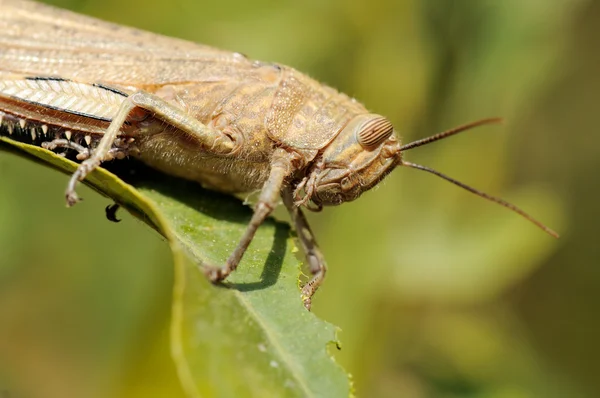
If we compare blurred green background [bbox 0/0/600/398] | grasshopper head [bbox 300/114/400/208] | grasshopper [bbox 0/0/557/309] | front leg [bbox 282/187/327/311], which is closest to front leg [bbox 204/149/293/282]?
grasshopper [bbox 0/0/557/309]

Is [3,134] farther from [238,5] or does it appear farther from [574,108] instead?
[574,108]

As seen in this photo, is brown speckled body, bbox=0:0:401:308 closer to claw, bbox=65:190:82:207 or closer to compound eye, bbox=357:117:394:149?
compound eye, bbox=357:117:394:149

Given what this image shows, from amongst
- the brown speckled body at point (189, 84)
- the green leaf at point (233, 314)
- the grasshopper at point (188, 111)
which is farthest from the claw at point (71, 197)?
the brown speckled body at point (189, 84)

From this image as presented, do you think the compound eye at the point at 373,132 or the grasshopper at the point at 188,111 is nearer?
the grasshopper at the point at 188,111

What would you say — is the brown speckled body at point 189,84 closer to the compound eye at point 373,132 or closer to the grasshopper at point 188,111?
the grasshopper at point 188,111

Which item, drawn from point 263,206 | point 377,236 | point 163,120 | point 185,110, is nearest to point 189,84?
point 185,110

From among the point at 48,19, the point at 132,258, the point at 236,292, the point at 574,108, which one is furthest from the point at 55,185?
the point at 574,108
